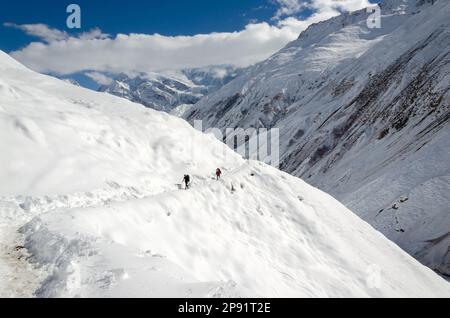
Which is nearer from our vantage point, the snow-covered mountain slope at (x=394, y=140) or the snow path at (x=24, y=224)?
the snow path at (x=24, y=224)

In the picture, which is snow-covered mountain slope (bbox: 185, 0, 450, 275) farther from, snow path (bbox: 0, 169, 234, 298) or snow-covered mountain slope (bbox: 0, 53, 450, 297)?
snow path (bbox: 0, 169, 234, 298)

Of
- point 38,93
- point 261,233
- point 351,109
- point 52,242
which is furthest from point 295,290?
point 351,109

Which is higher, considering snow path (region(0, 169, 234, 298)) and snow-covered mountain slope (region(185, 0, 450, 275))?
snow-covered mountain slope (region(185, 0, 450, 275))

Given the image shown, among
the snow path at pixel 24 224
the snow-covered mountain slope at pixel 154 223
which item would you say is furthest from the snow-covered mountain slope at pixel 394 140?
the snow path at pixel 24 224

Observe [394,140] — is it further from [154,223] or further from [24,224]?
[24,224]

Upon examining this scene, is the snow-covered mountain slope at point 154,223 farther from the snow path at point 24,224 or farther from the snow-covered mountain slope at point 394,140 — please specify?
the snow-covered mountain slope at point 394,140

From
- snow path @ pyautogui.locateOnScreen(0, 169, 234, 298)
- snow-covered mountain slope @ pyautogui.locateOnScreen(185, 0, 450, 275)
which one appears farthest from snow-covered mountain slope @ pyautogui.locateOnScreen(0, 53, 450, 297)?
snow-covered mountain slope @ pyautogui.locateOnScreen(185, 0, 450, 275)

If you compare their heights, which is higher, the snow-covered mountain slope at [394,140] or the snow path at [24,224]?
the snow-covered mountain slope at [394,140]
